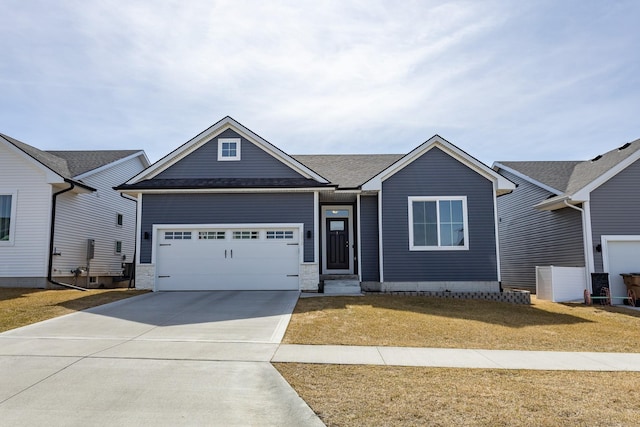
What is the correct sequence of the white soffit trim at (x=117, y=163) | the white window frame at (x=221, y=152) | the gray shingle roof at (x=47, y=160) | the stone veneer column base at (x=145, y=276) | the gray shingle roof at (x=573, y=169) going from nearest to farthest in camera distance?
the stone veneer column base at (x=145, y=276)
the white window frame at (x=221, y=152)
the gray shingle roof at (x=573, y=169)
the gray shingle roof at (x=47, y=160)
the white soffit trim at (x=117, y=163)

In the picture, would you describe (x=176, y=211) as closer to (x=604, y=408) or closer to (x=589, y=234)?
(x=604, y=408)

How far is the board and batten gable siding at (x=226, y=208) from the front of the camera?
14.8 meters

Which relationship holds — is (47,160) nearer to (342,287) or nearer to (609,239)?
(342,287)

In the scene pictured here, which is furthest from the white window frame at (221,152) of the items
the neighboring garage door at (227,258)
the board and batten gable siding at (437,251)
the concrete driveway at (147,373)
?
the concrete driveway at (147,373)

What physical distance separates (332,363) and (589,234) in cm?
1264

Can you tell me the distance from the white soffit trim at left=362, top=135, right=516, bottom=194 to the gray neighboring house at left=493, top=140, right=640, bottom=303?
2.52 m

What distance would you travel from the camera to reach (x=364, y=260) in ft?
49.8

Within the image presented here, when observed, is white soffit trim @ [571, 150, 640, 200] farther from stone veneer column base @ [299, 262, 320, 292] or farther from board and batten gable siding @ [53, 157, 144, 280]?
board and batten gable siding @ [53, 157, 144, 280]

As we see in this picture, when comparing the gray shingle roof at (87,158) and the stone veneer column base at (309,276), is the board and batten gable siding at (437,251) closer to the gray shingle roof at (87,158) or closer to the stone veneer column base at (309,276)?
the stone veneer column base at (309,276)

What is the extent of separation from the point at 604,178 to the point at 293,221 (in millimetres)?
10767

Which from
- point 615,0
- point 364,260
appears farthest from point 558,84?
point 364,260

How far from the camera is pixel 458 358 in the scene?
670cm

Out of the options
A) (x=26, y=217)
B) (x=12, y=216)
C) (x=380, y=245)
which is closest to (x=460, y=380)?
(x=380, y=245)

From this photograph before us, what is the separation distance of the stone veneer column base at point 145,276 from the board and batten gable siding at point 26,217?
→ 366cm
